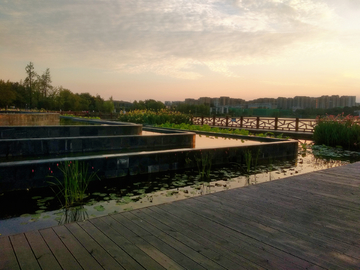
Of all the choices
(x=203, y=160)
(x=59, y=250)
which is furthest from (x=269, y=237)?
(x=203, y=160)

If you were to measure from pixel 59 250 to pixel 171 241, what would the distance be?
0.84 m

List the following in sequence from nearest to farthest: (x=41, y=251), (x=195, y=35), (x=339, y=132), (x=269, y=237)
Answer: (x=41, y=251), (x=269, y=237), (x=339, y=132), (x=195, y=35)

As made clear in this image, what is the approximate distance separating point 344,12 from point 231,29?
5.00 m

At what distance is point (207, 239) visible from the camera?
2.24 meters

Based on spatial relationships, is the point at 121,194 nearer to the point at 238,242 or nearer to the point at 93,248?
the point at 93,248

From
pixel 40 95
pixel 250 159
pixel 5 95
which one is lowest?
pixel 250 159

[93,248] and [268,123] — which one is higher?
[268,123]

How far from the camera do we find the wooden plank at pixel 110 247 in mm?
1837

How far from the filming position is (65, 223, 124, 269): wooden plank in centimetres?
182

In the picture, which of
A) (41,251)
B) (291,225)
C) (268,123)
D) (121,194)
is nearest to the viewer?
(41,251)

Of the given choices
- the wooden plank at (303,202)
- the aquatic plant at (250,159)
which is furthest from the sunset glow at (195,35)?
the wooden plank at (303,202)

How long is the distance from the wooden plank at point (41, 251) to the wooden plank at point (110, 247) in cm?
35

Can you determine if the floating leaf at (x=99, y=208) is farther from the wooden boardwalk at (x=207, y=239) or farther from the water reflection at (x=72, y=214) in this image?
the wooden boardwalk at (x=207, y=239)

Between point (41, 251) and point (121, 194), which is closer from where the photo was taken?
point (41, 251)
